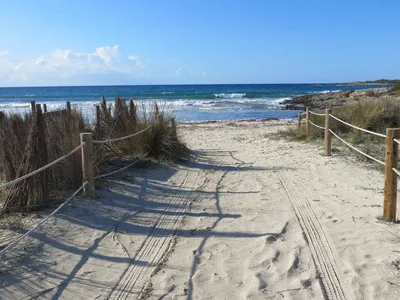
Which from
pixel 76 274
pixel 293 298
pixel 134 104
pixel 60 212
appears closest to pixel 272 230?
pixel 293 298

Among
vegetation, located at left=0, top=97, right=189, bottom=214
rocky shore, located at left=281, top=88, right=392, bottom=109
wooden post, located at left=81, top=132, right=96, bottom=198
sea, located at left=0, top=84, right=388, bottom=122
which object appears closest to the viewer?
vegetation, located at left=0, top=97, right=189, bottom=214

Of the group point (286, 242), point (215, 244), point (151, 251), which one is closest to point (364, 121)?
point (286, 242)

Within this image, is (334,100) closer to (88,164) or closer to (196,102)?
(196,102)

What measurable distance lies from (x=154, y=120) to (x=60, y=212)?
435 centimetres

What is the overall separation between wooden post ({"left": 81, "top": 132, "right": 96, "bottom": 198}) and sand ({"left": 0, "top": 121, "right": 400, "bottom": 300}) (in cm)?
22

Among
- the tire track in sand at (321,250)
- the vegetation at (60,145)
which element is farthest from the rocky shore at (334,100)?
the tire track in sand at (321,250)

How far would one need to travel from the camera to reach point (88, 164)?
5473 mm

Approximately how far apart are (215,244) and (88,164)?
2.34 m

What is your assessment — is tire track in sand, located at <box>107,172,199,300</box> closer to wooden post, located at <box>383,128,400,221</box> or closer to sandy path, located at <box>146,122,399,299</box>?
sandy path, located at <box>146,122,399,299</box>

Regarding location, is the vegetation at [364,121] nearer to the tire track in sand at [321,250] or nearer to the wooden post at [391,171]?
the tire track in sand at [321,250]

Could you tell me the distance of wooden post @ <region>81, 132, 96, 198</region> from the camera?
5441mm

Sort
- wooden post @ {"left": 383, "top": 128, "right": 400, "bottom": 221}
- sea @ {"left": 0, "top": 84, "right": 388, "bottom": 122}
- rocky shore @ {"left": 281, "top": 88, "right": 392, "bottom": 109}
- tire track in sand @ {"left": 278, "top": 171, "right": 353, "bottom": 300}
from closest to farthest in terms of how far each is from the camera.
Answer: tire track in sand @ {"left": 278, "top": 171, "right": 353, "bottom": 300}
wooden post @ {"left": 383, "top": 128, "right": 400, "bottom": 221}
sea @ {"left": 0, "top": 84, "right": 388, "bottom": 122}
rocky shore @ {"left": 281, "top": 88, "right": 392, "bottom": 109}

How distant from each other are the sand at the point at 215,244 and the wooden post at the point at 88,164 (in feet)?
0.73

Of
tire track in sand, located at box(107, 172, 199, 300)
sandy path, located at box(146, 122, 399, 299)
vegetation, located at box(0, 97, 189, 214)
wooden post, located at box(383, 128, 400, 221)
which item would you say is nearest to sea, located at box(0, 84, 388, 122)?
vegetation, located at box(0, 97, 189, 214)
